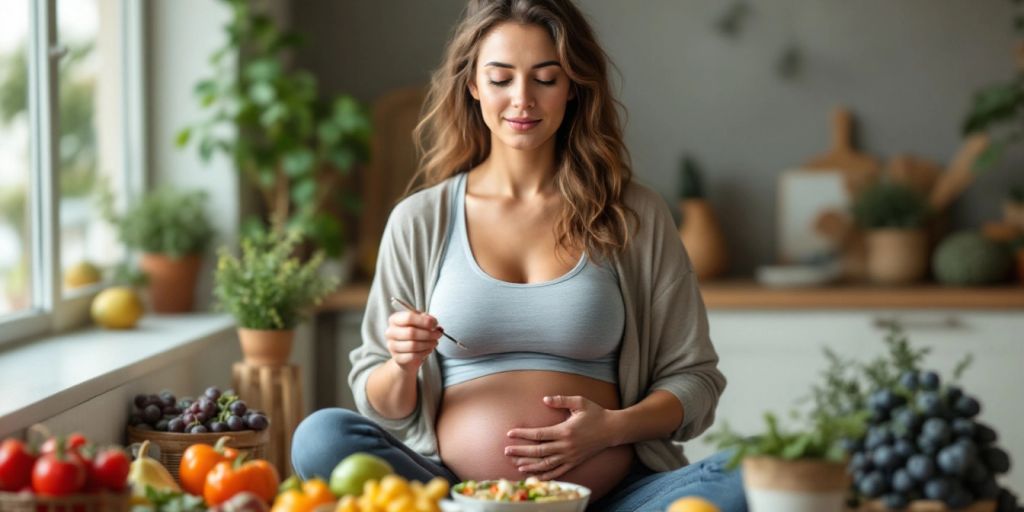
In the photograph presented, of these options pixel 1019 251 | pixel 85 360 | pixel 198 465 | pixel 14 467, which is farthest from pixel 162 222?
pixel 1019 251

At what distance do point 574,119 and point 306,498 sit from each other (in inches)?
42.3

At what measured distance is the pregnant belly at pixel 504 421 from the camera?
234 cm

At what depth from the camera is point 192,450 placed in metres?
2.12

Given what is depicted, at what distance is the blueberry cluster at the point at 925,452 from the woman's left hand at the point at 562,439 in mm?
652

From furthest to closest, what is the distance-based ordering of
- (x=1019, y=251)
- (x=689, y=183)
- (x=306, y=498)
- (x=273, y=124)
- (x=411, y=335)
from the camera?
(x=689, y=183)
(x=1019, y=251)
(x=273, y=124)
(x=411, y=335)
(x=306, y=498)

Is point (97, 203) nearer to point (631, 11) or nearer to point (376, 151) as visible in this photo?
point (376, 151)

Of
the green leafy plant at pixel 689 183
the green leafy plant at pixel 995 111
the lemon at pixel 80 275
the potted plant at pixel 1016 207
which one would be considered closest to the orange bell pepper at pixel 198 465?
the lemon at pixel 80 275

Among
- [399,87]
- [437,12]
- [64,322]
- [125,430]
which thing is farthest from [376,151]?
[125,430]

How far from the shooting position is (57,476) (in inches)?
65.2

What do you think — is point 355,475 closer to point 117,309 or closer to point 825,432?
point 825,432

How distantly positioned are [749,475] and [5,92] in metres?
2.03

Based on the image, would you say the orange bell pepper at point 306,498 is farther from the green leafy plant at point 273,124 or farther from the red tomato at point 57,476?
the green leafy plant at point 273,124

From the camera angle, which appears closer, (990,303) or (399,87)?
(990,303)

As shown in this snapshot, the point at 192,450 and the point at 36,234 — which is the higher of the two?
the point at 36,234
